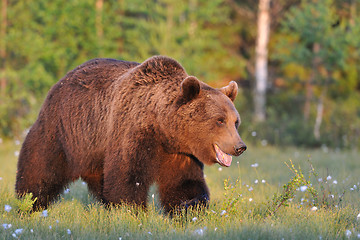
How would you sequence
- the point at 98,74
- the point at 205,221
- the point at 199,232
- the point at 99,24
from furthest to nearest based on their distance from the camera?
1. the point at 99,24
2. the point at 98,74
3. the point at 205,221
4. the point at 199,232

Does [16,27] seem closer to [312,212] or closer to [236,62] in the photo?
[236,62]

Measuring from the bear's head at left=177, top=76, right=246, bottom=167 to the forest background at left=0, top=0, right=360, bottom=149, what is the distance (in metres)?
9.86

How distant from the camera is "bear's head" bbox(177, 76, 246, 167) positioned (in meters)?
5.07

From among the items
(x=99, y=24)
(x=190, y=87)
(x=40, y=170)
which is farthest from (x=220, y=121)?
(x=99, y=24)

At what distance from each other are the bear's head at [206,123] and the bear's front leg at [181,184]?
28cm

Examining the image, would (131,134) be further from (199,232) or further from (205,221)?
(199,232)

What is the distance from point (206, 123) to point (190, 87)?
0.43 meters

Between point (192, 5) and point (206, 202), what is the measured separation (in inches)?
682

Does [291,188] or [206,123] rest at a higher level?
[206,123]

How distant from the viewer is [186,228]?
5.06 metres

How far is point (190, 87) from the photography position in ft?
16.9

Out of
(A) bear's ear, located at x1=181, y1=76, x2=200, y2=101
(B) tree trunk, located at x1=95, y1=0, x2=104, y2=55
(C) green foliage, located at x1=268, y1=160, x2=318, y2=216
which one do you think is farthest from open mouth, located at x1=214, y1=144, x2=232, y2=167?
(B) tree trunk, located at x1=95, y1=0, x2=104, y2=55

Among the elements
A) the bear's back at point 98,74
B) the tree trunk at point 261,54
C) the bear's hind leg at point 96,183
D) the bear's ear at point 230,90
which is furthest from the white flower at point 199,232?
the tree trunk at point 261,54

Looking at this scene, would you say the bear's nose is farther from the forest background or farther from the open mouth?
the forest background
